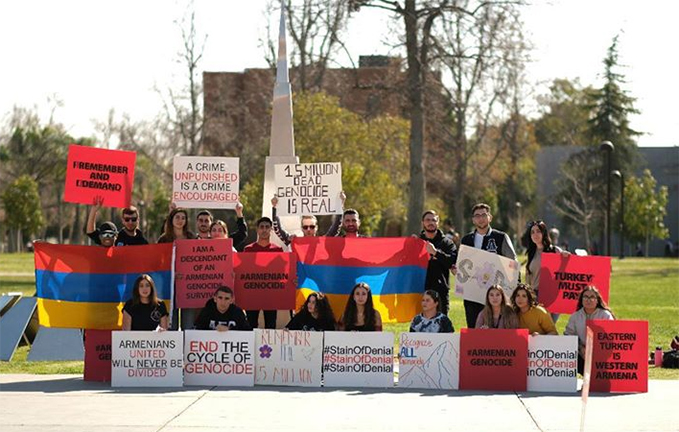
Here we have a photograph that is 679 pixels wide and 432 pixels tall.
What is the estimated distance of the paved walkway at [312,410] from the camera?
11180mm

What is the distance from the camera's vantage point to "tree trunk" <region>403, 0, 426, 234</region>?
37062 mm

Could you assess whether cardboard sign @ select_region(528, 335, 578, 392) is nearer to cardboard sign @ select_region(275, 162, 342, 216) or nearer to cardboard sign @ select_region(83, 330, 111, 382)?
cardboard sign @ select_region(275, 162, 342, 216)

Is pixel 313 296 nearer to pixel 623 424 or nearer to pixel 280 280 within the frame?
pixel 280 280

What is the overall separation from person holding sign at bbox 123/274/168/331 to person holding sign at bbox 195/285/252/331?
1.45 feet

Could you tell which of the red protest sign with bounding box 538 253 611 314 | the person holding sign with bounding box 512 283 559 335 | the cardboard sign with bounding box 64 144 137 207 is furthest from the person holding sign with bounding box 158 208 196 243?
the red protest sign with bounding box 538 253 611 314

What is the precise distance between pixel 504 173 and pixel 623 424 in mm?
67989

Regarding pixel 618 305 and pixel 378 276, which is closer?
pixel 378 276

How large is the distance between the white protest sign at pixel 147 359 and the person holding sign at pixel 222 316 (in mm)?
441

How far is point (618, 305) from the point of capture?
2989 cm

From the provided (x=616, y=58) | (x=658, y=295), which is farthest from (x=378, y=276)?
(x=616, y=58)

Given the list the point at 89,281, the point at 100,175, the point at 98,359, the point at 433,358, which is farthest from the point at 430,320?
the point at 100,175

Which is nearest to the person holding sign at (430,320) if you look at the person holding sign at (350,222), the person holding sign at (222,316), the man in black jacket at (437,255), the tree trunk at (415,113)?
the man in black jacket at (437,255)

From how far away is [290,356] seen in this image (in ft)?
45.5

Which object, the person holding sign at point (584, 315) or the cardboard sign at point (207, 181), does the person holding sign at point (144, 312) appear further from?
the person holding sign at point (584, 315)
